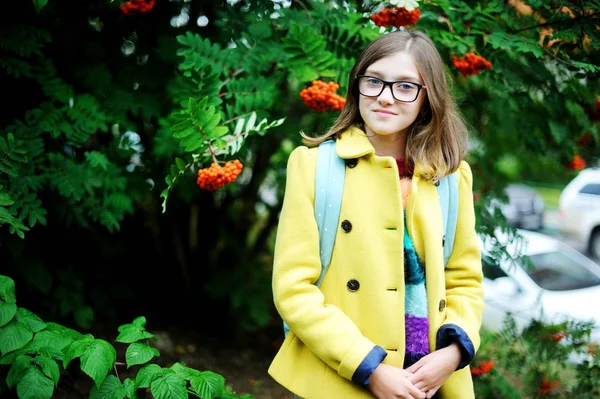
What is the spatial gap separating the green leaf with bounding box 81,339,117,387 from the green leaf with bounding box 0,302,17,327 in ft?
0.95

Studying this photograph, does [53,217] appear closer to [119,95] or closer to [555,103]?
[119,95]

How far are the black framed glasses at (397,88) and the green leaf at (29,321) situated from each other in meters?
1.44

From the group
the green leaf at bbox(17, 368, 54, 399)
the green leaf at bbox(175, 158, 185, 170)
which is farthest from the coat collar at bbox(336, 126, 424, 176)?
the green leaf at bbox(17, 368, 54, 399)

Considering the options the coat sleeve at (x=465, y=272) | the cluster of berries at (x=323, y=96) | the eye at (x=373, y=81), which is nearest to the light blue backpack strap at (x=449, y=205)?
the coat sleeve at (x=465, y=272)

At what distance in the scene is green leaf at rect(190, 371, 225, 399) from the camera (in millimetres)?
2062

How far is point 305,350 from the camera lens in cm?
170

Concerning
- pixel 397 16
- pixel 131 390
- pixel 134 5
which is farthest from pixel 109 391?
pixel 397 16

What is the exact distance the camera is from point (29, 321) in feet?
6.88

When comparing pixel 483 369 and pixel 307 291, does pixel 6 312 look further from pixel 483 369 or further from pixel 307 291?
pixel 483 369

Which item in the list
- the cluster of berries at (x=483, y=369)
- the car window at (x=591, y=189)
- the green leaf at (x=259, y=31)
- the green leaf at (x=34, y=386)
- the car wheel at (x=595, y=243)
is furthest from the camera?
the car wheel at (x=595, y=243)

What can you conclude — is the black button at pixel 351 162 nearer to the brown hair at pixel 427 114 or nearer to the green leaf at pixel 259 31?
the brown hair at pixel 427 114

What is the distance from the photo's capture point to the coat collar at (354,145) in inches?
65.8

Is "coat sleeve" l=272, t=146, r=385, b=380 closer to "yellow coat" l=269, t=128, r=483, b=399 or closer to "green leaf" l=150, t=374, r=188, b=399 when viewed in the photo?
"yellow coat" l=269, t=128, r=483, b=399

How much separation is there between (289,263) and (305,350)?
0.29 m
